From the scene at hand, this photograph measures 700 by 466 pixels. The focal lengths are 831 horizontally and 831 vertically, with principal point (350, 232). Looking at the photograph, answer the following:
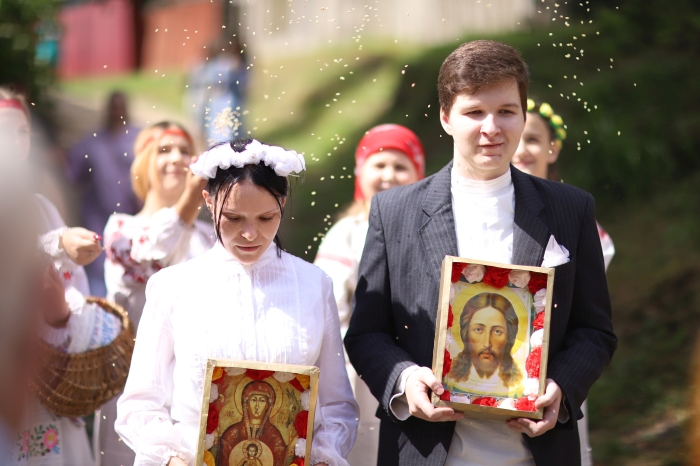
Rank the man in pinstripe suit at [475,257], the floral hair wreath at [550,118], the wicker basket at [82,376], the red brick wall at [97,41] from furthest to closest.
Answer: the red brick wall at [97,41]
the floral hair wreath at [550,118]
the wicker basket at [82,376]
the man in pinstripe suit at [475,257]

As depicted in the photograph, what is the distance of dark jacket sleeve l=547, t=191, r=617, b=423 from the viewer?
113 inches

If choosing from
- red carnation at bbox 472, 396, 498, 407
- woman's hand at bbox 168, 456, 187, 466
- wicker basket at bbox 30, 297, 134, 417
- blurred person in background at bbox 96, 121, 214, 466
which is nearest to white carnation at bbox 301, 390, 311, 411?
woman's hand at bbox 168, 456, 187, 466

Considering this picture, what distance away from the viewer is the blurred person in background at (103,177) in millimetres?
7035

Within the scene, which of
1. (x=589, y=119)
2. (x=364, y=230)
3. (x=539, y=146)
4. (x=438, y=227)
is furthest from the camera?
(x=589, y=119)

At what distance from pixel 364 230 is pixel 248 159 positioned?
1471 mm

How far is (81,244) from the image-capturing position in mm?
3686

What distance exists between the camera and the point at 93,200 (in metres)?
7.47

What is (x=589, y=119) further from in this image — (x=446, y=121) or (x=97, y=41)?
(x=97, y=41)

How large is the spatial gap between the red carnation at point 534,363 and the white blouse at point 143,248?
2016 mm

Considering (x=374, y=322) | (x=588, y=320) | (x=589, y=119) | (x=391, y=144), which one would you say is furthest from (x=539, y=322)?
(x=589, y=119)

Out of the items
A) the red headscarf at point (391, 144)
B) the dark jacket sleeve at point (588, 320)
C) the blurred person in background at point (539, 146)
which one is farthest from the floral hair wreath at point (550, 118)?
the dark jacket sleeve at point (588, 320)

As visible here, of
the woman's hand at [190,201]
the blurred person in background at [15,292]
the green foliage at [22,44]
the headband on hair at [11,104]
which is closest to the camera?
the blurred person in background at [15,292]

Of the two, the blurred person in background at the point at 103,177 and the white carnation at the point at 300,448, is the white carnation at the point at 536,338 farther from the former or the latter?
the blurred person in background at the point at 103,177

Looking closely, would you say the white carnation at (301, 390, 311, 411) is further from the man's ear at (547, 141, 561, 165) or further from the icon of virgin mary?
the man's ear at (547, 141, 561, 165)
